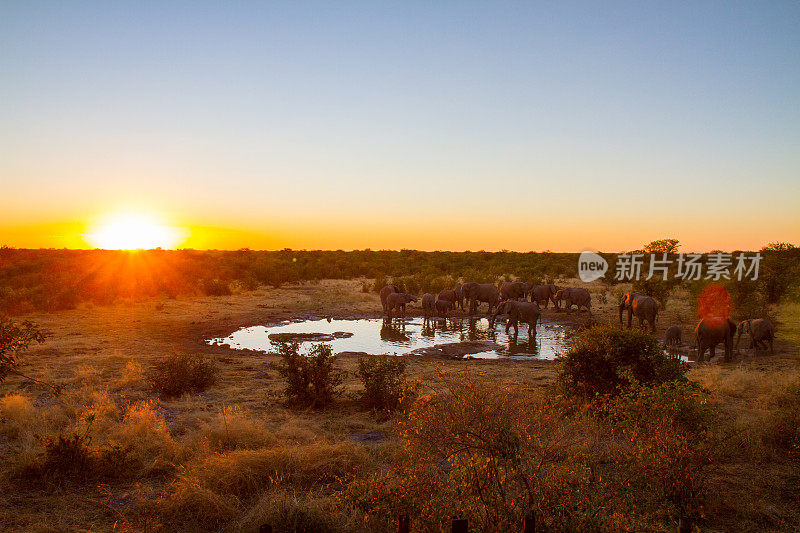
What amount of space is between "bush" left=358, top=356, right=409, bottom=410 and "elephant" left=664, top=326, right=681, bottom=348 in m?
11.5

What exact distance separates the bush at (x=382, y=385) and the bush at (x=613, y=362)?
3.27 metres

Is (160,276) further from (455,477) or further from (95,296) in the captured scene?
(455,477)

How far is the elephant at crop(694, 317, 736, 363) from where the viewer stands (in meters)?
14.5

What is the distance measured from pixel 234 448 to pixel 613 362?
666 cm

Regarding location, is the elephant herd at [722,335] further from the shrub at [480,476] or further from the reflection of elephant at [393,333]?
the shrub at [480,476]

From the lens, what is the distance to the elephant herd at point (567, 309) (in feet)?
48.2

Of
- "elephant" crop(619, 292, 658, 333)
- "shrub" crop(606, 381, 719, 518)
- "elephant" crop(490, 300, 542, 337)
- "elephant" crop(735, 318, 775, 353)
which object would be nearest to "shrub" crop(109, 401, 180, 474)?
"shrub" crop(606, 381, 719, 518)

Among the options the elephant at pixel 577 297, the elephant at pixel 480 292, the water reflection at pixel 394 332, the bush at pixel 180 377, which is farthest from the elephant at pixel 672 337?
the bush at pixel 180 377

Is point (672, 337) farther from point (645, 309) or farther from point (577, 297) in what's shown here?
point (577, 297)

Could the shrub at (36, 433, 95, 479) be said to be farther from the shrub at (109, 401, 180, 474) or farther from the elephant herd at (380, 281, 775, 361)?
the elephant herd at (380, 281, 775, 361)

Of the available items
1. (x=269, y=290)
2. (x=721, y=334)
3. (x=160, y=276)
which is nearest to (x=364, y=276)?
(x=269, y=290)

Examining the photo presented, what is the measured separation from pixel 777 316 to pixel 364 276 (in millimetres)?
35797

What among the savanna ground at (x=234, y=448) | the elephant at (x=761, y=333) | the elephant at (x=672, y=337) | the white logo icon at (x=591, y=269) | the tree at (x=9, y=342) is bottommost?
the savanna ground at (x=234, y=448)

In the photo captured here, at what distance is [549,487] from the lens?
4.75m
